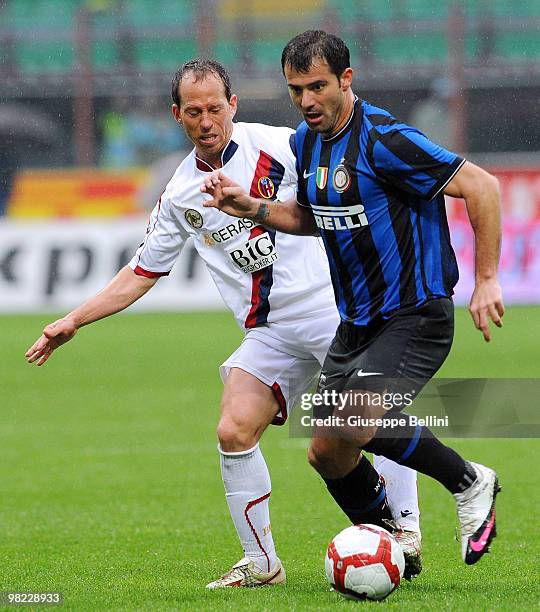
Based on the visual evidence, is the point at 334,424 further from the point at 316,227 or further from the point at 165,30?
the point at 165,30

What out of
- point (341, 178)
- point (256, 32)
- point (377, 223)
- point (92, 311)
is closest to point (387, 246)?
point (377, 223)

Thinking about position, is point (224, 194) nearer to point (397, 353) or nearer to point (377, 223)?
point (377, 223)

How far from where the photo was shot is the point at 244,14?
26.6 m

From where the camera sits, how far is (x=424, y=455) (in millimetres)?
4340

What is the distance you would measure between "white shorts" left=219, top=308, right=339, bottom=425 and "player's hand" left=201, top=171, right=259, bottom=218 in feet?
2.44

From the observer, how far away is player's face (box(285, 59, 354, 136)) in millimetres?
4336

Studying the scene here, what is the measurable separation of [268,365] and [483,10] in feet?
70.3

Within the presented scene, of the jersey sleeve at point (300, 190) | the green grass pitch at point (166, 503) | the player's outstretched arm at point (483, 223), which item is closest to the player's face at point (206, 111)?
the jersey sleeve at point (300, 190)

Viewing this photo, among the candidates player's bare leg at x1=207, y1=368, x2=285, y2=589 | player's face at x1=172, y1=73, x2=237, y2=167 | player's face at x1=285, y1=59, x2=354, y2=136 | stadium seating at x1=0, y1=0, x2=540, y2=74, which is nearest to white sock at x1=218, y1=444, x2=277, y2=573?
player's bare leg at x1=207, y1=368, x2=285, y2=589

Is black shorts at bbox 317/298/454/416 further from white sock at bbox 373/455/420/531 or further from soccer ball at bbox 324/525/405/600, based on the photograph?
white sock at bbox 373/455/420/531

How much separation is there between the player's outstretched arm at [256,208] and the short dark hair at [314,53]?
495mm

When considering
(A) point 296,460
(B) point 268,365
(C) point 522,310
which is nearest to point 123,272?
(B) point 268,365

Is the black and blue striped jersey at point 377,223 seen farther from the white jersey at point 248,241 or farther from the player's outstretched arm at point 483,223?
the white jersey at point 248,241

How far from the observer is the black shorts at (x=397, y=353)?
14.3ft
